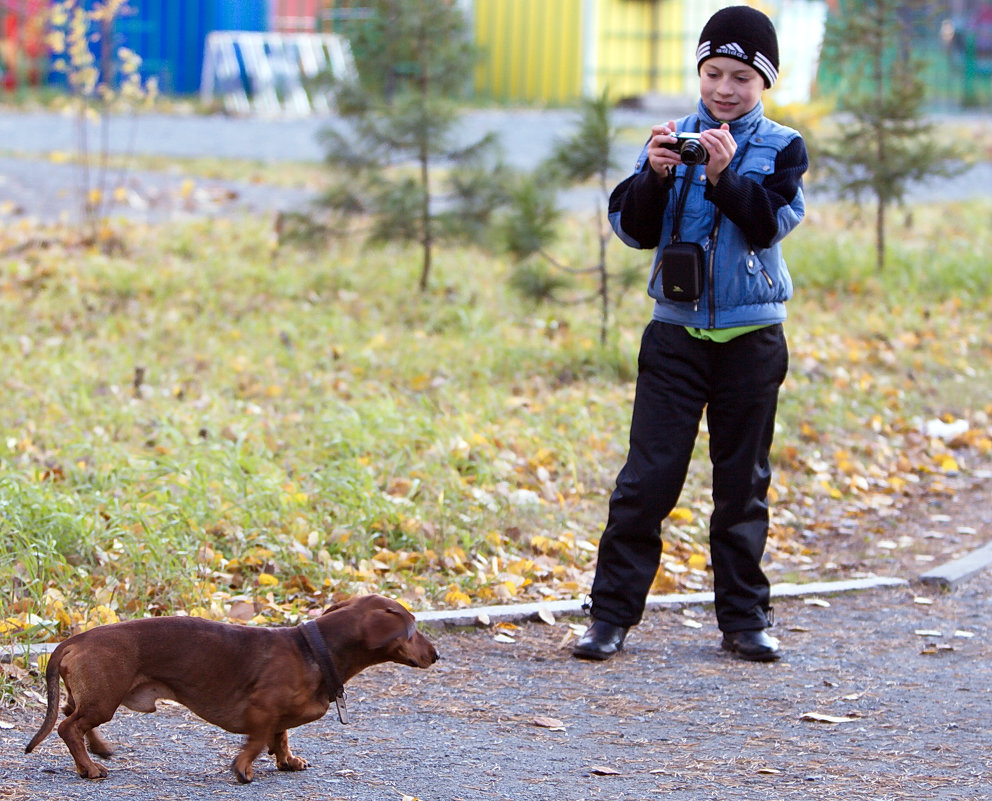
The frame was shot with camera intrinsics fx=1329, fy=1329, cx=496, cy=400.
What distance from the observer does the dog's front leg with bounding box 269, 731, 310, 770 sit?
3.16 metres

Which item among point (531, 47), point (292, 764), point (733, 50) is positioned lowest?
point (292, 764)

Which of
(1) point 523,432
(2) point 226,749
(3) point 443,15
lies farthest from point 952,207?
(2) point 226,749

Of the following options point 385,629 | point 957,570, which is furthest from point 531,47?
point 385,629

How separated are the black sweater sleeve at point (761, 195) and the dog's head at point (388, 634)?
153cm

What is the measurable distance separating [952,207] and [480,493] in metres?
9.61

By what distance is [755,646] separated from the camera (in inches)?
167

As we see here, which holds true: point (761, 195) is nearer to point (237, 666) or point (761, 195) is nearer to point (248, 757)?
point (237, 666)

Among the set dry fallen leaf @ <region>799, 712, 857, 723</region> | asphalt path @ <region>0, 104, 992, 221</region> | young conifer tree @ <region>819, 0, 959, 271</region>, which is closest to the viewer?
dry fallen leaf @ <region>799, 712, 857, 723</region>

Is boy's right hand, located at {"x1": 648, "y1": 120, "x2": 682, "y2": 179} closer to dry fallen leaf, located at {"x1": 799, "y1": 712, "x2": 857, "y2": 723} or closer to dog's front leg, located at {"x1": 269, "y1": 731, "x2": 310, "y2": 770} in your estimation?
dry fallen leaf, located at {"x1": 799, "y1": 712, "x2": 857, "y2": 723}

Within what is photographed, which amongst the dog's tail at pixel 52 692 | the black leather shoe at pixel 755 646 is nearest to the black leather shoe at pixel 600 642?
the black leather shoe at pixel 755 646

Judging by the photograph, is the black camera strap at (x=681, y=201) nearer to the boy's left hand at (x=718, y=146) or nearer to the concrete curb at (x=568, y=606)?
the boy's left hand at (x=718, y=146)

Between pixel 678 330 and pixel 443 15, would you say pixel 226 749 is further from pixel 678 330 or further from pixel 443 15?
pixel 443 15

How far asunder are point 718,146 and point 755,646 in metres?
1.59

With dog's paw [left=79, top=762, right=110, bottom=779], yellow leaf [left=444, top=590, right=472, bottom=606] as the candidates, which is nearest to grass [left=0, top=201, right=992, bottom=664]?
yellow leaf [left=444, top=590, right=472, bottom=606]
